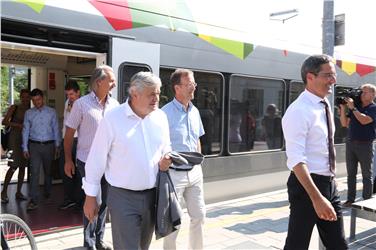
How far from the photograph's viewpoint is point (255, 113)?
6492 millimetres

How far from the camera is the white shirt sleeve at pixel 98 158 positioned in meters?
2.58

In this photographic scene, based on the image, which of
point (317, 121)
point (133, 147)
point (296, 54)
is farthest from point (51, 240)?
point (296, 54)

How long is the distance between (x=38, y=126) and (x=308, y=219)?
13.6ft

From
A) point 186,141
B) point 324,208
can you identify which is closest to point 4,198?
point 186,141

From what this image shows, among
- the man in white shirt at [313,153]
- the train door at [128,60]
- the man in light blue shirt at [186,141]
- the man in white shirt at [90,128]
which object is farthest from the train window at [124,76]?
the man in white shirt at [313,153]

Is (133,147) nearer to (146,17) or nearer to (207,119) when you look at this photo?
(146,17)

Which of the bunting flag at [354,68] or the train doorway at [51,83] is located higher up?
the bunting flag at [354,68]

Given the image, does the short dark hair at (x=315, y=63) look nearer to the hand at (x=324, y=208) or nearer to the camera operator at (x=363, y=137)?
the hand at (x=324, y=208)

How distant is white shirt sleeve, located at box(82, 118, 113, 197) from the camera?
102 inches

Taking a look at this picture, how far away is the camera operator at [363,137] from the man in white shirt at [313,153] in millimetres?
3048

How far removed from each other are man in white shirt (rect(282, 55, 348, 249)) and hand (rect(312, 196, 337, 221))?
0.05 metres

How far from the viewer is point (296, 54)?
7074mm

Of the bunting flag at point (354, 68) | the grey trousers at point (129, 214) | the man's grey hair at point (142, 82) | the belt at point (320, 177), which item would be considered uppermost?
the bunting flag at point (354, 68)

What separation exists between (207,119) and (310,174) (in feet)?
10.0
